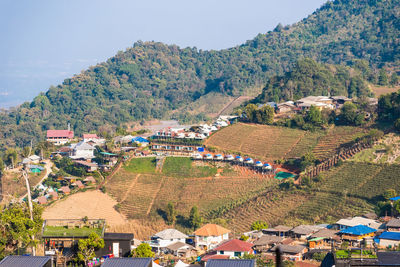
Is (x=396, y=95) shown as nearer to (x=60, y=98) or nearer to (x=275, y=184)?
(x=275, y=184)

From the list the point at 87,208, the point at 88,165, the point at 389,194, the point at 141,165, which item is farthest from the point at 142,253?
the point at 88,165

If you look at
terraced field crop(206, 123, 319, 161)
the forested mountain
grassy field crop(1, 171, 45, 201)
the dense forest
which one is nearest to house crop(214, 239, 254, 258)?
terraced field crop(206, 123, 319, 161)

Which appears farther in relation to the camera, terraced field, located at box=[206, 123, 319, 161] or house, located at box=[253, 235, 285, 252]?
terraced field, located at box=[206, 123, 319, 161]

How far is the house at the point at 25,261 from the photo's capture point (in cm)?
1670

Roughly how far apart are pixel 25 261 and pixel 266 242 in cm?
1349

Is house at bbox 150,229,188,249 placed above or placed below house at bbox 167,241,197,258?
above

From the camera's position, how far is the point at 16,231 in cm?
2078

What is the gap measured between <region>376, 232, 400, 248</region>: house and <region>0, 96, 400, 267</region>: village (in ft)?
0.14

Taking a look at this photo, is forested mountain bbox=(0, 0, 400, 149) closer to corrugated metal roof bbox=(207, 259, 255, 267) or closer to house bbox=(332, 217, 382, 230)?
house bbox=(332, 217, 382, 230)

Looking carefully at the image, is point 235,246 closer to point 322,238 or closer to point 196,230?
point 322,238

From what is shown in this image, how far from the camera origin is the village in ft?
68.1

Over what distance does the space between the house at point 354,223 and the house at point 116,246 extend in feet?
40.6

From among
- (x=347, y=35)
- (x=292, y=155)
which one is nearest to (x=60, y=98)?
(x=347, y=35)

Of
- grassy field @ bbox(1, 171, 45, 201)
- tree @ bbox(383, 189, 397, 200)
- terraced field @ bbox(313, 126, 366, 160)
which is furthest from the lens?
grassy field @ bbox(1, 171, 45, 201)
